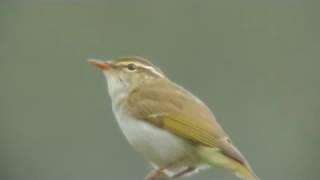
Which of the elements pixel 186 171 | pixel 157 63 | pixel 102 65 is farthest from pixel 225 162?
pixel 157 63

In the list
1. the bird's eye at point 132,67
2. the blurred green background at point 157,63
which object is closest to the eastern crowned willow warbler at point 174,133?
the bird's eye at point 132,67

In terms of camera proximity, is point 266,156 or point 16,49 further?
point 16,49

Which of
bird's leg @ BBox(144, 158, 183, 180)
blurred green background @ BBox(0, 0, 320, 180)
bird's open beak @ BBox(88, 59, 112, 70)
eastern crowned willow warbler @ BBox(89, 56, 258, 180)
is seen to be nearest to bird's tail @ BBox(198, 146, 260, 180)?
eastern crowned willow warbler @ BBox(89, 56, 258, 180)

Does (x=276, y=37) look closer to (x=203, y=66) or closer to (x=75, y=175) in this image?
(x=203, y=66)

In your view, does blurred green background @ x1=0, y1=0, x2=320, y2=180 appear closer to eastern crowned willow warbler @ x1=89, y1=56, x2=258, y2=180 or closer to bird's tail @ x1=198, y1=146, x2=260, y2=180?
eastern crowned willow warbler @ x1=89, y1=56, x2=258, y2=180

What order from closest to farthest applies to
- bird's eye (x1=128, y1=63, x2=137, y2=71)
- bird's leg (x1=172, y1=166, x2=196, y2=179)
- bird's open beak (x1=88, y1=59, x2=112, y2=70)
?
bird's leg (x1=172, y1=166, x2=196, y2=179)
bird's open beak (x1=88, y1=59, x2=112, y2=70)
bird's eye (x1=128, y1=63, x2=137, y2=71)

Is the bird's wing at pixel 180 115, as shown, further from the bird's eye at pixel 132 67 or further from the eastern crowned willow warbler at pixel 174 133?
the bird's eye at pixel 132 67

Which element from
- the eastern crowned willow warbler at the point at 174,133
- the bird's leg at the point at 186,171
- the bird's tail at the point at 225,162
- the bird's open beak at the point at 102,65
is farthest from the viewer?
the bird's open beak at the point at 102,65

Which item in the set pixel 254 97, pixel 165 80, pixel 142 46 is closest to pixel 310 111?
pixel 254 97
